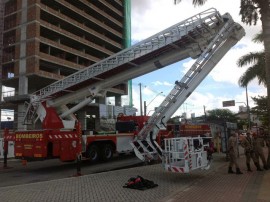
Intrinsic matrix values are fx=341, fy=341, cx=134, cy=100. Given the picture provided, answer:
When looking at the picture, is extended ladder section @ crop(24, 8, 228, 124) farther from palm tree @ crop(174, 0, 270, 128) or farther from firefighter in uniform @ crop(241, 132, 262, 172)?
firefighter in uniform @ crop(241, 132, 262, 172)

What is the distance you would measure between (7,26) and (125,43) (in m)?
25.9

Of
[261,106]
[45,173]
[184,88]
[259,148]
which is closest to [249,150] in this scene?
[259,148]

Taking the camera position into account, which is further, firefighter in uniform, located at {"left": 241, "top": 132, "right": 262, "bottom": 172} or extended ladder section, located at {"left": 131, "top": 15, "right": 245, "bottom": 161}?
extended ladder section, located at {"left": 131, "top": 15, "right": 245, "bottom": 161}

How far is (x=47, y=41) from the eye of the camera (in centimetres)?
5094

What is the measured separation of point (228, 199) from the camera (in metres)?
8.32

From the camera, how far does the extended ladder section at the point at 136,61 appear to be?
50.5 ft

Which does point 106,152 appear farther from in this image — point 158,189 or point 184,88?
point 158,189

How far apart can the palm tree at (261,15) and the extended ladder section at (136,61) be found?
1.11 m

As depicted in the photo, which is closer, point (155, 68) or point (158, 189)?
point (158, 189)

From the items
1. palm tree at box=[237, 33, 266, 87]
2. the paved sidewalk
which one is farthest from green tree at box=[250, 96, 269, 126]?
the paved sidewalk

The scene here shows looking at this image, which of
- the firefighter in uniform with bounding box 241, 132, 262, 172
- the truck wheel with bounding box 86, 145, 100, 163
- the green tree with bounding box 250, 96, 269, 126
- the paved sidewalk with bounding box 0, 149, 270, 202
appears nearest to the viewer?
the paved sidewalk with bounding box 0, 149, 270, 202

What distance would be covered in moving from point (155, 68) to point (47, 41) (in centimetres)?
3787

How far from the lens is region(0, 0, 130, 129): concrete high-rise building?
161 ft

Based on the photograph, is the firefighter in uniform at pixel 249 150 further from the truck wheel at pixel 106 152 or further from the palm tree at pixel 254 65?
the palm tree at pixel 254 65
